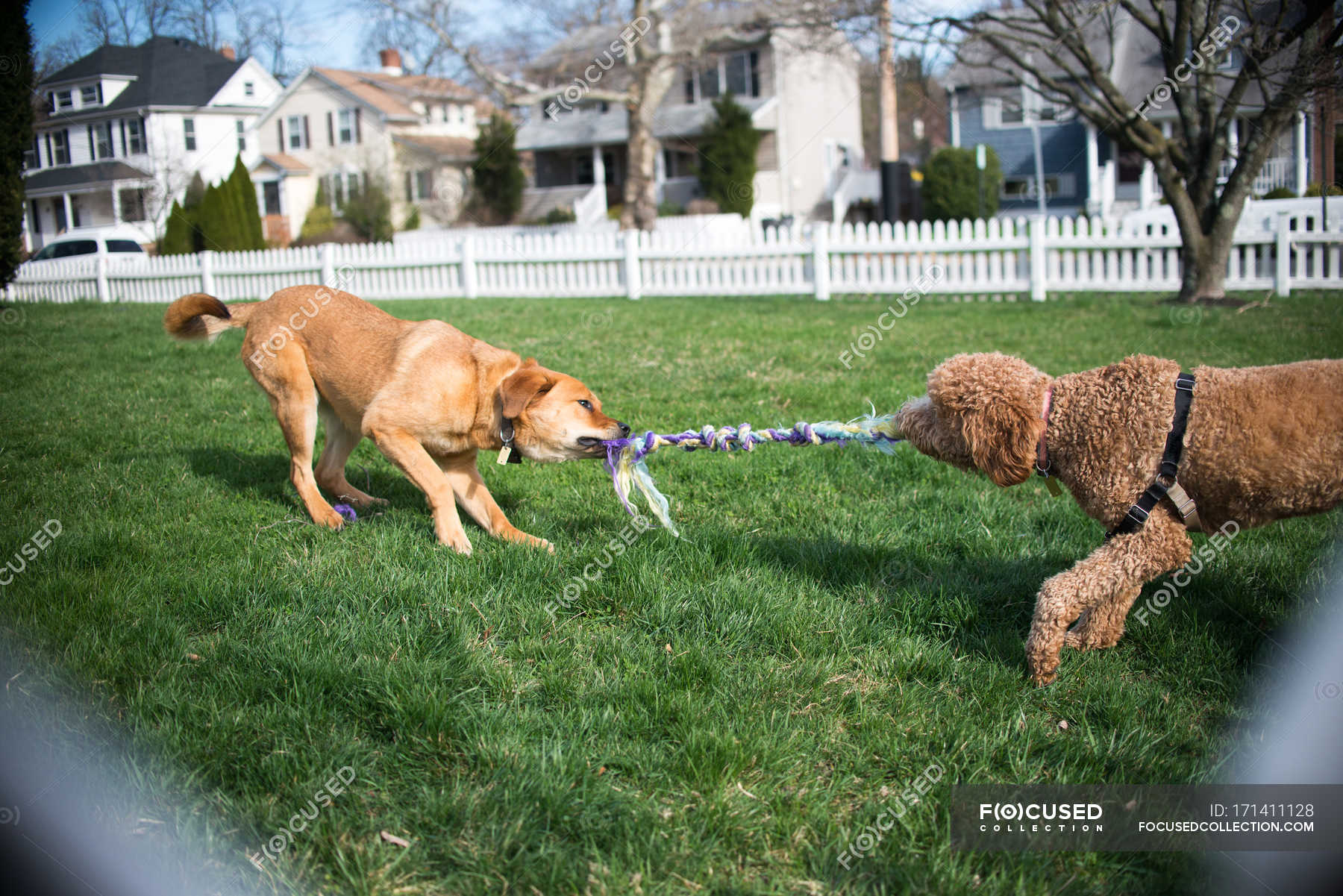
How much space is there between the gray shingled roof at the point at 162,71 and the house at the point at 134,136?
0.04 metres

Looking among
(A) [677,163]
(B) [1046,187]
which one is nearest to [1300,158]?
(B) [1046,187]

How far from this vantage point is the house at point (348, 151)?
44.0m

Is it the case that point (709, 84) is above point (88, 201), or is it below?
above

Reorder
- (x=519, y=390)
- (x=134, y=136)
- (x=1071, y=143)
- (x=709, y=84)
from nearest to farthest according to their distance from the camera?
Result: (x=519, y=390) < (x=134, y=136) < (x=1071, y=143) < (x=709, y=84)

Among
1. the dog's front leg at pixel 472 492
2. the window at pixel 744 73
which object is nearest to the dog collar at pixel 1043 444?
the dog's front leg at pixel 472 492

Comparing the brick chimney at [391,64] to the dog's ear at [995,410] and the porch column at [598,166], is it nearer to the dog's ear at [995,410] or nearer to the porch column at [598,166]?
the porch column at [598,166]

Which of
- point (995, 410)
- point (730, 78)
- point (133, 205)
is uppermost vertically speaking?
point (730, 78)

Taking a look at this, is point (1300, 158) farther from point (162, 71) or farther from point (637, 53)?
point (162, 71)

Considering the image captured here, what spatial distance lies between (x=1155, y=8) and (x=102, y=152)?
39765 millimetres

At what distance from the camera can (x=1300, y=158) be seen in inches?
813

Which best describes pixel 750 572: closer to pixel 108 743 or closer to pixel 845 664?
pixel 845 664

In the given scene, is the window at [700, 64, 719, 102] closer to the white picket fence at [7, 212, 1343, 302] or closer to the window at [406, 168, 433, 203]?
the window at [406, 168, 433, 203]

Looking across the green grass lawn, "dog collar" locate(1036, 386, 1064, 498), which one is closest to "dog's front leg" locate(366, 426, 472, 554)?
the green grass lawn

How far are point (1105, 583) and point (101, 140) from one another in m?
44.1
